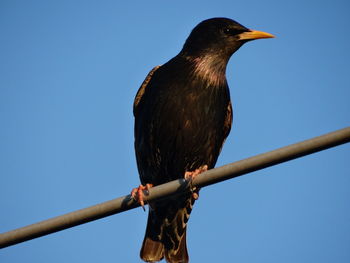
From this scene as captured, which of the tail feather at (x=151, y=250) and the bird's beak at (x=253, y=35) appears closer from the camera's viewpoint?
the tail feather at (x=151, y=250)

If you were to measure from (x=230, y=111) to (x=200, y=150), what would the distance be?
0.59 metres

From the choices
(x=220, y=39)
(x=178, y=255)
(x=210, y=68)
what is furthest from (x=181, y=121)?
(x=178, y=255)

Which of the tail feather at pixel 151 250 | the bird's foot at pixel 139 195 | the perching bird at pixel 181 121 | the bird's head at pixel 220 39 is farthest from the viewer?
the bird's head at pixel 220 39

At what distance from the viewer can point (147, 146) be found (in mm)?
4883

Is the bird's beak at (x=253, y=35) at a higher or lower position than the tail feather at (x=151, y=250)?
higher

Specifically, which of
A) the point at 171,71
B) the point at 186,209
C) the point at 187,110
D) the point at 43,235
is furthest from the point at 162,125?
the point at 43,235

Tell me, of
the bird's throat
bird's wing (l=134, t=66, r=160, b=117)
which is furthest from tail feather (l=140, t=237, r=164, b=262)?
the bird's throat

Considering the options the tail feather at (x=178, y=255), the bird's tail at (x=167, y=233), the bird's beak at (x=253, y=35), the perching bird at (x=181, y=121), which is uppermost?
the bird's beak at (x=253, y=35)

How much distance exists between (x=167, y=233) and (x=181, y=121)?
1.12m

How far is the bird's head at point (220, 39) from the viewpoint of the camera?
5.16m

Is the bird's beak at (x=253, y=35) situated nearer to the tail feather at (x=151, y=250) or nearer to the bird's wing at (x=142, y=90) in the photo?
the bird's wing at (x=142, y=90)

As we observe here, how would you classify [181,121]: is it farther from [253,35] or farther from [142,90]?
[253,35]

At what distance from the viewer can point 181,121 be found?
471 cm

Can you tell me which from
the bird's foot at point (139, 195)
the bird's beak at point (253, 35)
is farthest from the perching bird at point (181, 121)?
the bird's foot at point (139, 195)
